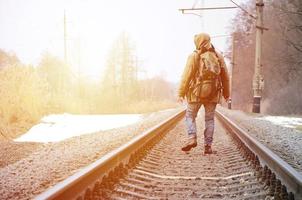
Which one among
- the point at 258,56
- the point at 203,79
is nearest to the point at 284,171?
the point at 203,79

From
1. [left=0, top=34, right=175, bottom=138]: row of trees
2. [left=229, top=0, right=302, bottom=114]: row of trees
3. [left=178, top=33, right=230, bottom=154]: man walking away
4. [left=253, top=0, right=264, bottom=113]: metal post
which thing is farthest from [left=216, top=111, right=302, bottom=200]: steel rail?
[left=253, top=0, right=264, bottom=113]: metal post

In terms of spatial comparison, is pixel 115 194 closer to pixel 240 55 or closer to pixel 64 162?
pixel 64 162

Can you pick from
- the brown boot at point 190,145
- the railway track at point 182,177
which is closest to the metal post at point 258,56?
the railway track at point 182,177

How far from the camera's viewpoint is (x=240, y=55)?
49781mm

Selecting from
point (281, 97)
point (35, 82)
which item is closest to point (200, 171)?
point (35, 82)

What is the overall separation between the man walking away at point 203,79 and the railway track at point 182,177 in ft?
2.62

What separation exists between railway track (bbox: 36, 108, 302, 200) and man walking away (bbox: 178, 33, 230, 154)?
798mm

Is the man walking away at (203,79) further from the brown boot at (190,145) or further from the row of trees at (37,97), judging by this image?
the row of trees at (37,97)

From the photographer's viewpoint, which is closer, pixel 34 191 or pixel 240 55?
pixel 34 191

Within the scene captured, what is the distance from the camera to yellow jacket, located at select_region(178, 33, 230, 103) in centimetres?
631

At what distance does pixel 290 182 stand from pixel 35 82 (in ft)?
56.6

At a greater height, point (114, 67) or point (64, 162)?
point (114, 67)

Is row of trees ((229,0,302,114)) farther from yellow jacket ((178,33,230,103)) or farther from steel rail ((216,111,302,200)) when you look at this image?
steel rail ((216,111,302,200))

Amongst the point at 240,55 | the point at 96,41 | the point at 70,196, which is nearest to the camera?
the point at 70,196
